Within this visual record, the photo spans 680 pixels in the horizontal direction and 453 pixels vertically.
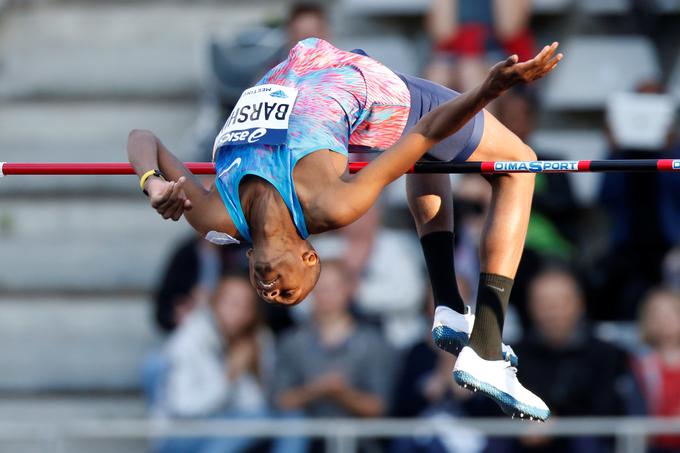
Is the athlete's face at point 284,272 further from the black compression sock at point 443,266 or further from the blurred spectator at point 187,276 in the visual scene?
the blurred spectator at point 187,276

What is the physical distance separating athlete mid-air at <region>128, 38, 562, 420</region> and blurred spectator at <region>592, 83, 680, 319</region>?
2.71 m

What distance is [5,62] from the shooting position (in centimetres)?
1098

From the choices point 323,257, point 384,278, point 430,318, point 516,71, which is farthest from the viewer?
point 323,257

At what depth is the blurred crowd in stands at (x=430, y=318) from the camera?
8000 mm

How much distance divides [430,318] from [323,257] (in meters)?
0.84

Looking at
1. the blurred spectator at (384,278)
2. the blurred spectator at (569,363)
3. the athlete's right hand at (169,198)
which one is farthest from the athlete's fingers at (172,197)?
the blurred spectator at (384,278)

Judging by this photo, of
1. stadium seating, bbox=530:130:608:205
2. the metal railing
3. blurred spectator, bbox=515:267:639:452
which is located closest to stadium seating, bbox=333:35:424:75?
stadium seating, bbox=530:130:608:205

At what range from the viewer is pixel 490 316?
5883mm

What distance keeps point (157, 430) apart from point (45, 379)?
5.55 ft

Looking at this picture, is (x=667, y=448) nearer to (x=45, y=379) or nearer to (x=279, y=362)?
(x=279, y=362)

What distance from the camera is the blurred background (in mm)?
8039

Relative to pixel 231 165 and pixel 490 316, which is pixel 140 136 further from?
pixel 490 316

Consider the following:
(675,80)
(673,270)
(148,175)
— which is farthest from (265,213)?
(675,80)

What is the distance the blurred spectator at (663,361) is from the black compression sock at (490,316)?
2384 mm
